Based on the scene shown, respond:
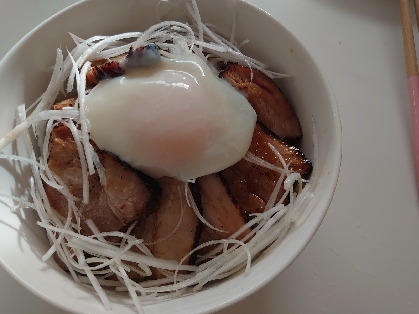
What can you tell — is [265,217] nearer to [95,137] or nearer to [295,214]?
[295,214]

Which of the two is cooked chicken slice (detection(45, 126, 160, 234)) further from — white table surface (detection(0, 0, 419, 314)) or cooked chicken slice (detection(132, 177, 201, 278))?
white table surface (detection(0, 0, 419, 314))

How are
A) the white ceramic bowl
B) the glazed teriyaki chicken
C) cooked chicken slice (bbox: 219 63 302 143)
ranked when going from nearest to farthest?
1. the white ceramic bowl
2. the glazed teriyaki chicken
3. cooked chicken slice (bbox: 219 63 302 143)

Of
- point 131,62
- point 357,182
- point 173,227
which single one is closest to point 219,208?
point 173,227

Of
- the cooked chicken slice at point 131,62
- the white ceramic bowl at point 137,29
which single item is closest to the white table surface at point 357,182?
the white ceramic bowl at point 137,29

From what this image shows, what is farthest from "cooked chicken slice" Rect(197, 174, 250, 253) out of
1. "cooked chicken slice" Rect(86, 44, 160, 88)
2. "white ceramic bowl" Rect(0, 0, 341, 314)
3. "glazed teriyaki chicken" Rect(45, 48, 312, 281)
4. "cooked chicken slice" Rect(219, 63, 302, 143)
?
"cooked chicken slice" Rect(86, 44, 160, 88)

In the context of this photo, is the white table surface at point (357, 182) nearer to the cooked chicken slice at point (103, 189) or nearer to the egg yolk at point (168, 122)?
the cooked chicken slice at point (103, 189)

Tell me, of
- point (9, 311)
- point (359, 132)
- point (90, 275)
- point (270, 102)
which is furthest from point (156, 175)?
point (359, 132)

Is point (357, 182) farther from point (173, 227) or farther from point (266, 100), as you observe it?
point (173, 227)
